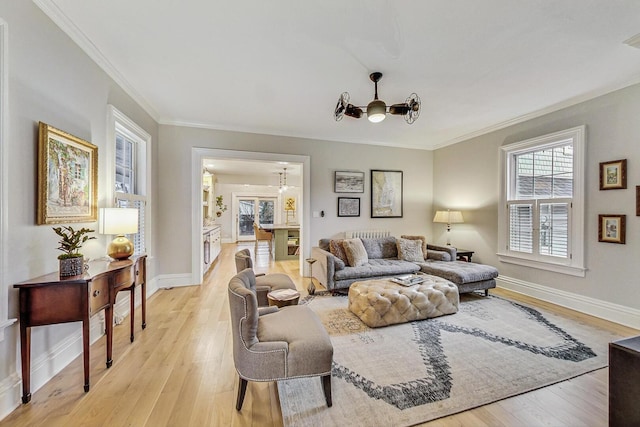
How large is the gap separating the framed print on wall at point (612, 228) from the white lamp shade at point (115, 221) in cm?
518

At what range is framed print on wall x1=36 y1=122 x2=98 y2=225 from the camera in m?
1.85

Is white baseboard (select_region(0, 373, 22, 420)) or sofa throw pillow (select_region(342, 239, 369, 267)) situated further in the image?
sofa throw pillow (select_region(342, 239, 369, 267))

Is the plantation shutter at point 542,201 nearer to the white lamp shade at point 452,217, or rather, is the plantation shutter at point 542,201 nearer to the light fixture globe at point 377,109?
the white lamp shade at point 452,217

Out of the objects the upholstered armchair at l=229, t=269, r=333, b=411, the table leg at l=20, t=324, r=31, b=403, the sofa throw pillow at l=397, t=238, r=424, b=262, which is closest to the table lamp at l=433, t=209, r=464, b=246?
the sofa throw pillow at l=397, t=238, r=424, b=262

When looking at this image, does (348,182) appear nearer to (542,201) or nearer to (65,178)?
(542,201)

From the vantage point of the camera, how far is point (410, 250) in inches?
182

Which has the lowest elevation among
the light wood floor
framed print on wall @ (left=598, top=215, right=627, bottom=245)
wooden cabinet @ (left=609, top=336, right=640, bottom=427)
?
the light wood floor

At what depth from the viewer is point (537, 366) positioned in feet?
6.91

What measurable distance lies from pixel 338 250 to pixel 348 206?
1178mm

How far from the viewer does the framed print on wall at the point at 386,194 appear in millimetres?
5398

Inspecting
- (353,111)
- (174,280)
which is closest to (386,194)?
(353,111)

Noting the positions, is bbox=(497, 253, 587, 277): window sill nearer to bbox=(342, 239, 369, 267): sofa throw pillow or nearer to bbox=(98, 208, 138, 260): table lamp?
bbox=(342, 239, 369, 267): sofa throw pillow

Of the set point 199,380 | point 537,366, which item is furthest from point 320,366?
point 537,366

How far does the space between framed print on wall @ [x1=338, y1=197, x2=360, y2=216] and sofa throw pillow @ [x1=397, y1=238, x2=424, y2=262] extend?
1.08 m
